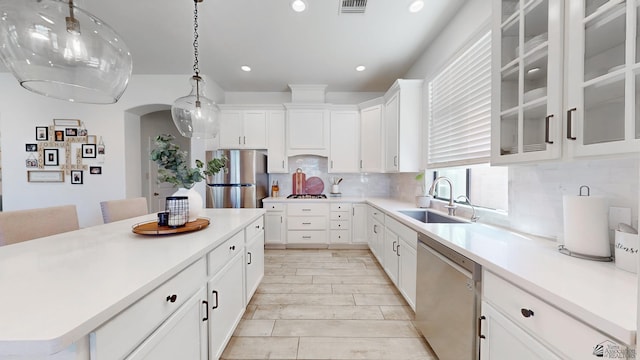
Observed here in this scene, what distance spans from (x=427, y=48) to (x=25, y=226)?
4.19 meters

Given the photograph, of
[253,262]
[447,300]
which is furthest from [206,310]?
[447,300]

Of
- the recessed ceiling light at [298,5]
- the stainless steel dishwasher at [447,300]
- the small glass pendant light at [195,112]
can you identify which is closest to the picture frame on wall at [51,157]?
the small glass pendant light at [195,112]

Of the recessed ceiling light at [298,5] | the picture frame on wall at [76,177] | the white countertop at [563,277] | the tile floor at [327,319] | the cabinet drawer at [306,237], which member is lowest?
the tile floor at [327,319]

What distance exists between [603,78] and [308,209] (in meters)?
3.46

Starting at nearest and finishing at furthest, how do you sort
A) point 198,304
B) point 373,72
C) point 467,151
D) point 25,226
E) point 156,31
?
1. point 198,304
2. point 25,226
3. point 467,151
4. point 156,31
5. point 373,72

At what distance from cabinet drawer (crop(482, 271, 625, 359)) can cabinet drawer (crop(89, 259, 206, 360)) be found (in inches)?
55.4

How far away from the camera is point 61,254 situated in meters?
1.14

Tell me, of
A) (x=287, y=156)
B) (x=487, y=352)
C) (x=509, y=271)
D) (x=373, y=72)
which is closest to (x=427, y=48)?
(x=373, y=72)

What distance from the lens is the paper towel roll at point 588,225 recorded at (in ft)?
3.43

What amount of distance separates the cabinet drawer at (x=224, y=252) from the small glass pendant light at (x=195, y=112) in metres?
1.02

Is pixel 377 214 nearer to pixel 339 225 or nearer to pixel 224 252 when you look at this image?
pixel 339 225

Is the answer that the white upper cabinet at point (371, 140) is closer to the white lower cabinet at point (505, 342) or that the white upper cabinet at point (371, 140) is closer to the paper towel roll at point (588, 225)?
the paper towel roll at point (588, 225)

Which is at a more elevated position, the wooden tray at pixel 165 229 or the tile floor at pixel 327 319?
the wooden tray at pixel 165 229

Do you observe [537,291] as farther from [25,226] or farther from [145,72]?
[145,72]
